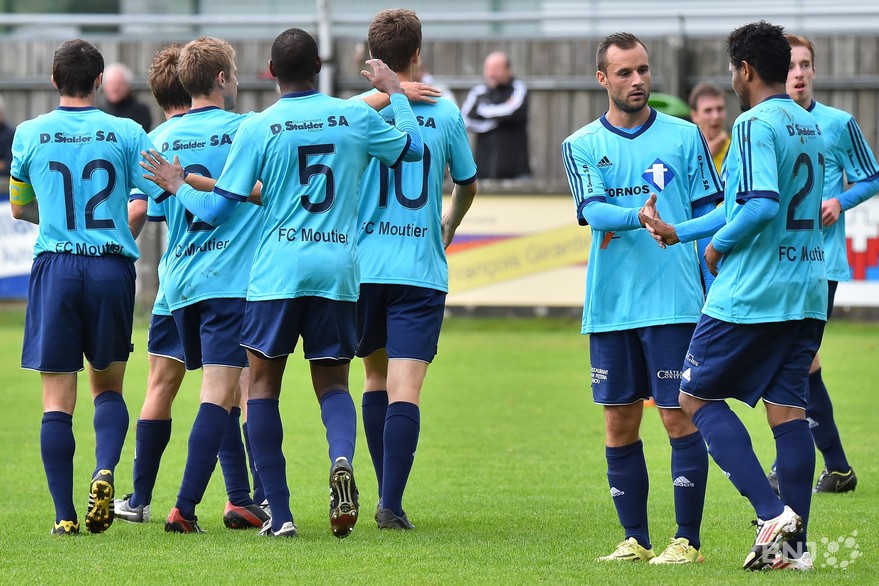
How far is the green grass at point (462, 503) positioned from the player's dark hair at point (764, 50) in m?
1.91

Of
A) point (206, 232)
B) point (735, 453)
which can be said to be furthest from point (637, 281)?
point (206, 232)

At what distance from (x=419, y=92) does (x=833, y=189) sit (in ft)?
7.86

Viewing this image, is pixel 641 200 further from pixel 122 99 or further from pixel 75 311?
pixel 122 99

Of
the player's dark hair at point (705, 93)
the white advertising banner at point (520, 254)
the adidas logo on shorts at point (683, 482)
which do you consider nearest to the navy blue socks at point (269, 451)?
the adidas logo on shorts at point (683, 482)

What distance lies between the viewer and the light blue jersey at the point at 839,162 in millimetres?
7023

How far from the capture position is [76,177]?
630cm

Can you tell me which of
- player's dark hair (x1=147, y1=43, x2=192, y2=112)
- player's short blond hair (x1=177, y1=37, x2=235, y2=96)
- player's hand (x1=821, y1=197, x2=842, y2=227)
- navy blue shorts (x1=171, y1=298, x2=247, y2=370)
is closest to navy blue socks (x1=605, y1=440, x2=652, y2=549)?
navy blue shorts (x1=171, y1=298, x2=247, y2=370)

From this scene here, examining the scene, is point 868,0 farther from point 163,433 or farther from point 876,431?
point 163,433

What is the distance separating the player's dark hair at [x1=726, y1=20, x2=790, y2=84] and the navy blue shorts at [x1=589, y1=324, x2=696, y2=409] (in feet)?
3.44

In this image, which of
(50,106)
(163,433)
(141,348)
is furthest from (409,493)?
(50,106)

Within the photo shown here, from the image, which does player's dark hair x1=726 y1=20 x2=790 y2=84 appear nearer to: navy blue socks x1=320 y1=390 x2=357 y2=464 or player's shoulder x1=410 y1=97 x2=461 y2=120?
player's shoulder x1=410 y1=97 x2=461 y2=120

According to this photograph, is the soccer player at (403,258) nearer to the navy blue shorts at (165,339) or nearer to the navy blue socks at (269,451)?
the navy blue socks at (269,451)

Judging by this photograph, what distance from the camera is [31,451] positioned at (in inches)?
346

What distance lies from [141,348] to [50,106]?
240 inches
